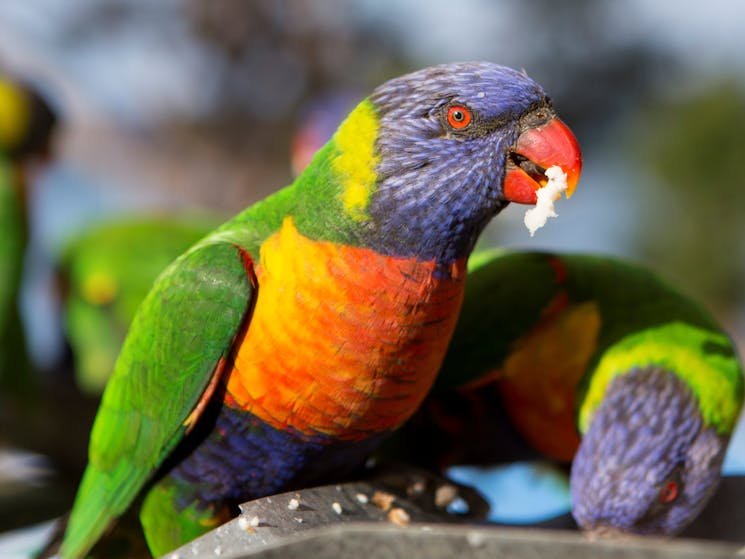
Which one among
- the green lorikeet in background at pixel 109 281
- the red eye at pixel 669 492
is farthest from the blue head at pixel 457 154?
the green lorikeet in background at pixel 109 281

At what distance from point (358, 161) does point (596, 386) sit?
2.98 ft

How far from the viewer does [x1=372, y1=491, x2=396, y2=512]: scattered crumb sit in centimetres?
168

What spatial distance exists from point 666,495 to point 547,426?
1.25ft

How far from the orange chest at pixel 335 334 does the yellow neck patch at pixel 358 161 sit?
9 centimetres

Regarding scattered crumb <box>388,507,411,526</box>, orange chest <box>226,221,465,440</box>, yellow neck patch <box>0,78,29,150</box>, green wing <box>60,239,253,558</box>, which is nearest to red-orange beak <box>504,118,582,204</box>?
orange chest <box>226,221,465,440</box>

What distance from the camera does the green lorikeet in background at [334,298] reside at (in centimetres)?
141

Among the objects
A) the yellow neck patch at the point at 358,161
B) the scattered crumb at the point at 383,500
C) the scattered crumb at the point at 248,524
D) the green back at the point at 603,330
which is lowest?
the scattered crumb at the point at 383,500

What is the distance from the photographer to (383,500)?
5.57 feet

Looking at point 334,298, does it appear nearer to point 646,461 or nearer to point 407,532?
point 407,532

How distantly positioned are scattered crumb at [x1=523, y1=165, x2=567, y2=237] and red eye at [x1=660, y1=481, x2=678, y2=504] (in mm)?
789

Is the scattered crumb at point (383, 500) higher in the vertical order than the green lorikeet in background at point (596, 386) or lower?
lower

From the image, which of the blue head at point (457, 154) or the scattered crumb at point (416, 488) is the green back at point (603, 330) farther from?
the blue head at point (457, 154)

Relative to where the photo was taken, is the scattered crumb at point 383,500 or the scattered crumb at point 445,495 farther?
the scattered crumb at point 445,495

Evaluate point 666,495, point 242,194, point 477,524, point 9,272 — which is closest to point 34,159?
point 9,272
